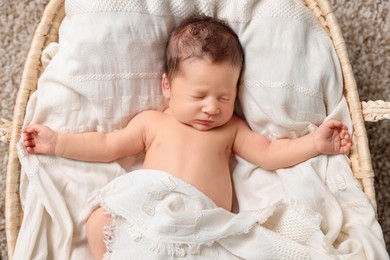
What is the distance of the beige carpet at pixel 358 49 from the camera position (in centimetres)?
163

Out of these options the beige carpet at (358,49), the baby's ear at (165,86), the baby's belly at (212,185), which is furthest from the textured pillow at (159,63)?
the beige carpet at (358,49)

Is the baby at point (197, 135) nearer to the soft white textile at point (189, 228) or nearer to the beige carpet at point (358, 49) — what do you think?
the soft white textile at point (189, 228)

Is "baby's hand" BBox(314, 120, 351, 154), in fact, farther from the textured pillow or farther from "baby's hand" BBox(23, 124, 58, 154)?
"baby's hand" BBox(23, 124, 58, 154)

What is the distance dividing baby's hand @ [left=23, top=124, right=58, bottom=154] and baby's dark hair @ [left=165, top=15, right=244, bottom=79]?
0.99 feet

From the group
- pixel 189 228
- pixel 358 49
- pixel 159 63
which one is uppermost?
pixel 159 63

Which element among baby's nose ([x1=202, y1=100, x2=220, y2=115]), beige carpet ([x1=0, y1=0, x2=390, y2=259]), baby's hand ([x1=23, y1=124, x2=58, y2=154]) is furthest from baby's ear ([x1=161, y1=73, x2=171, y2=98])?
beige carpet ([x1=0, y1=0, x2=390, y2=259])

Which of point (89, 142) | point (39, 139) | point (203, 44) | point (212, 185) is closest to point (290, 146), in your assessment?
point (212, 185)

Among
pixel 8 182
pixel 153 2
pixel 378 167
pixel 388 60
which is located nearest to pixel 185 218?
pixel 8 182

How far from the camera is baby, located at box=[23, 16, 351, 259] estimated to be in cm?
123

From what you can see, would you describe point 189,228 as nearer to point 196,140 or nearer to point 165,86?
point 196,140

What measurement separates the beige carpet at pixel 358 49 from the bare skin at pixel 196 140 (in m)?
0.41

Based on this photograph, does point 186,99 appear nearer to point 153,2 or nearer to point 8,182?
point 153,2

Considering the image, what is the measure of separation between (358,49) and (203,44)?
653 millimetres

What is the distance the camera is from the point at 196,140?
1.28 m
